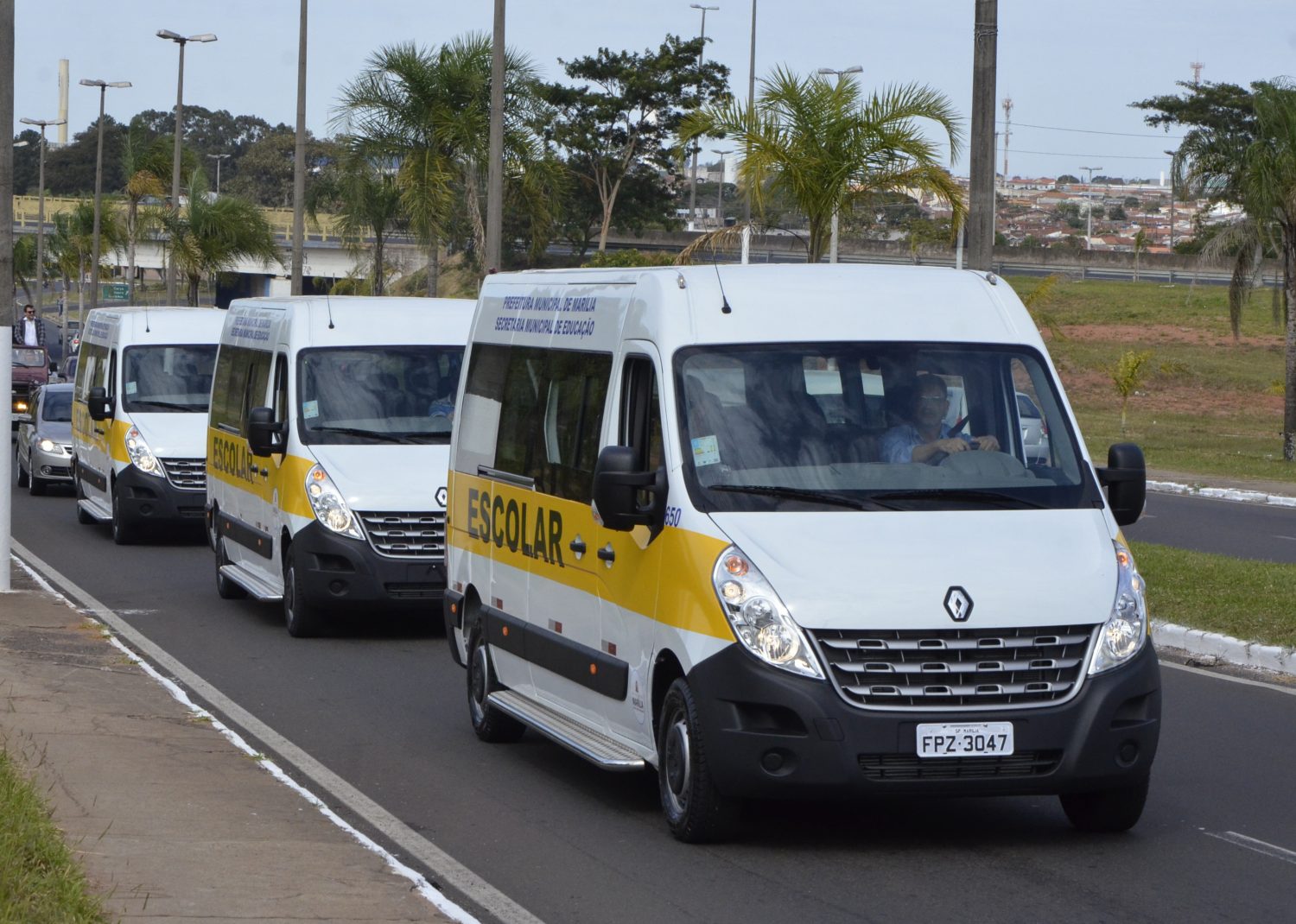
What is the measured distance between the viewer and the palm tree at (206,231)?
5047 centimetres

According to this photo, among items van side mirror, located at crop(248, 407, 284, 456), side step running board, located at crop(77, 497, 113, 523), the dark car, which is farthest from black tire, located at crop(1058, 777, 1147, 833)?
the dark car

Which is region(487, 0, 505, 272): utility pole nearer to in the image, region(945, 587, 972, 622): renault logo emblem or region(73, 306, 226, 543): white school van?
region(73, 306, 226, 543): white school van

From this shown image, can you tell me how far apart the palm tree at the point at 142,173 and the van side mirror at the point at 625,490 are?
4830 centimetres

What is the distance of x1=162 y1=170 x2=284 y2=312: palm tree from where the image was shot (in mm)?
50469

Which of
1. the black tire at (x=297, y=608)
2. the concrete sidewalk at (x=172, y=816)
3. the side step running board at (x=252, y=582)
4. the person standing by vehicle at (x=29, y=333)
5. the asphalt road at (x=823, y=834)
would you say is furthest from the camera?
the person standing by vehicle at (x=29, y=333)

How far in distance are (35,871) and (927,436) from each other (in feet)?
12.3

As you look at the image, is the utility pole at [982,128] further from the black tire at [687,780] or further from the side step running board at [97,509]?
the black tire at [687,780]

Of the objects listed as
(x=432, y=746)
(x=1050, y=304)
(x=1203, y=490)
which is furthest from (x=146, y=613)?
(x=1050, y=304)

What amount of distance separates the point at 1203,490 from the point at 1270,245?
25.7 feet

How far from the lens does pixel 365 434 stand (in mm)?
14016

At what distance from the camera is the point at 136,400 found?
20703mm

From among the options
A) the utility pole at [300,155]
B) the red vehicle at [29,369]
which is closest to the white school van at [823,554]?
the utility pole at [300,155]

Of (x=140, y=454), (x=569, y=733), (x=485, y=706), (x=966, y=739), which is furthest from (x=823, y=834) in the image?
(x=140, y=454)

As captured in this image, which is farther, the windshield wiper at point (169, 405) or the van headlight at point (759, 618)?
the windshield wiper at point (169, 405)
